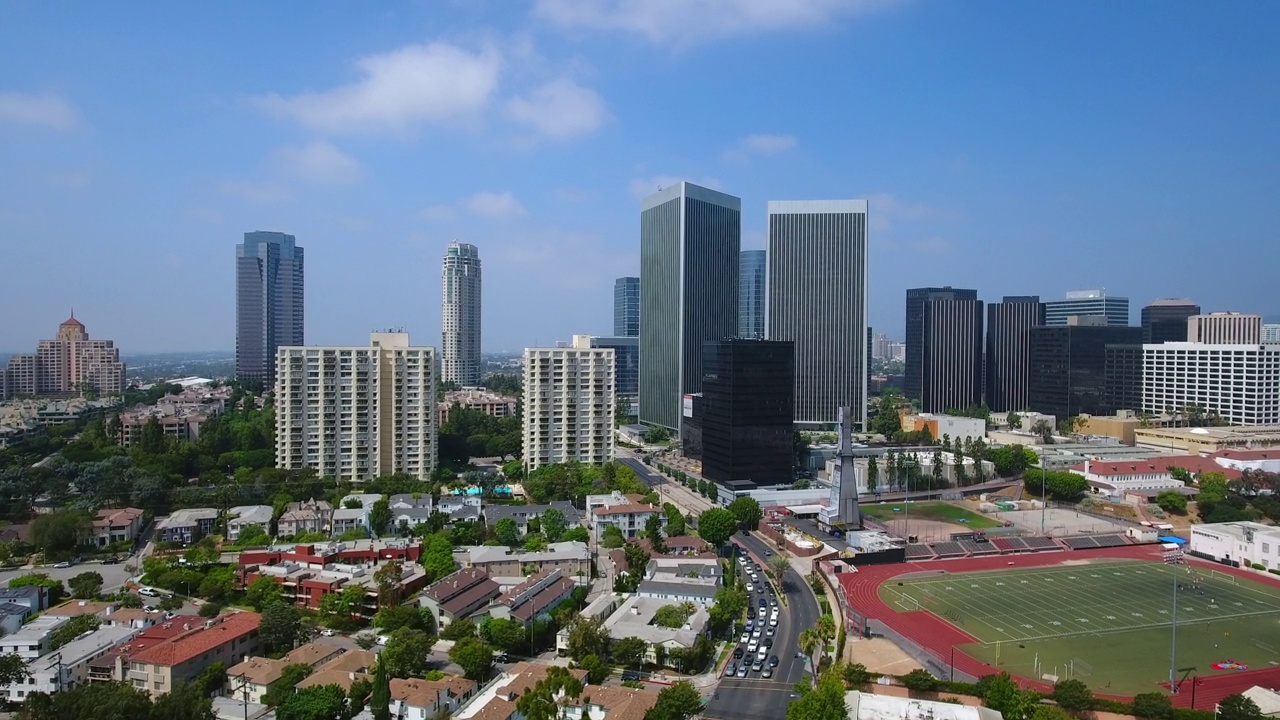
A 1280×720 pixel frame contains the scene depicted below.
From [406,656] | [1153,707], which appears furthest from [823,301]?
[406,656]

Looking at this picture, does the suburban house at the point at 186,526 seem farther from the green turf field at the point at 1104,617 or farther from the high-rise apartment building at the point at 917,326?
the high-rise apartment building at the point at 917,326

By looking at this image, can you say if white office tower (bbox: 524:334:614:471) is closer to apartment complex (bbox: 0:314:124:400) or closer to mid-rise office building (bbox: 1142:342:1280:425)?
mid-rise office building (bbox: 1142:342:1280:425)


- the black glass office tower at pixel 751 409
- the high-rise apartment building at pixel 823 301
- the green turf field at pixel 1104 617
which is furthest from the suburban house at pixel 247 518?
the high-rise apartment building at pixel 823 301

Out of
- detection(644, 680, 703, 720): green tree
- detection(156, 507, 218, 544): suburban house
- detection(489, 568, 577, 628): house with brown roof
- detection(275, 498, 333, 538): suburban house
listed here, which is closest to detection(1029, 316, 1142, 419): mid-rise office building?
detection(489, 568, 577, 628): house with brown roof

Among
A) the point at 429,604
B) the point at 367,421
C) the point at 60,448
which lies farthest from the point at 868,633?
the point at 60,448

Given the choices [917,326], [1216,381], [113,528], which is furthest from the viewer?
[917,326]

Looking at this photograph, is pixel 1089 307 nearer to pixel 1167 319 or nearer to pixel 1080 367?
pixel 1167 319
